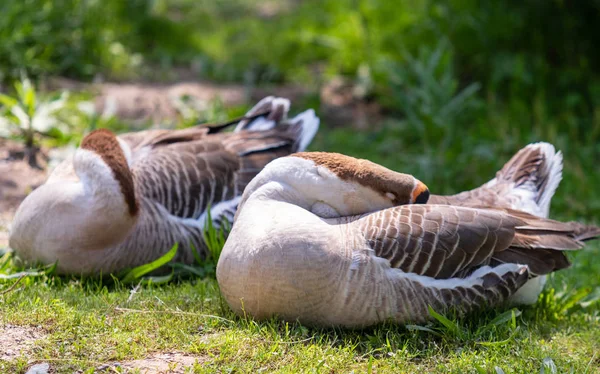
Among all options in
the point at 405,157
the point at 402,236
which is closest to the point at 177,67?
the point at 405,157

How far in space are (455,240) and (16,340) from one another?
2.44m

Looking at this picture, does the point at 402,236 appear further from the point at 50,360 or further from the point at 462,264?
the point at 50,360

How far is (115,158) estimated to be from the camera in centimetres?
519

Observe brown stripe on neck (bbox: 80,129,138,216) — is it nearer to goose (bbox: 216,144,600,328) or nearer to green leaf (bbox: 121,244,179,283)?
green leaf (bbox: 121,244,179,283)

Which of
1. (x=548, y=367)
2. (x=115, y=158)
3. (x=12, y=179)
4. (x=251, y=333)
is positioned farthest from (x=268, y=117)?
(x=548, y=367)

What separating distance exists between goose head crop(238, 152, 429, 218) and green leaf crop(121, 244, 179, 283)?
81 centimetres

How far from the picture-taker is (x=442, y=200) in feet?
16.7

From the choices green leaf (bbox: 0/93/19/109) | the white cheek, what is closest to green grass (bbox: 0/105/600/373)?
the white cheek

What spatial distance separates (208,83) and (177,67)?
0.98 meters

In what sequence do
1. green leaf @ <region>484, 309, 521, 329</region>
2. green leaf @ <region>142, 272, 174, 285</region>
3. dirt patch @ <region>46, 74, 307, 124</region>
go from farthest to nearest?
1. dirt patch @ <region>46, 74, 307, 124</region>
2. green leaf @ <region>142, 272, 174, 285</region>
3. green leaf @ <region>484, 309, 521, 329</region>

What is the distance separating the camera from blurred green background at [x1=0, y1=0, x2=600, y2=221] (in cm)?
798

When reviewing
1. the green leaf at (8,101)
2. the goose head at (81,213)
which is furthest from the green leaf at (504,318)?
the green leaf at (8,101)

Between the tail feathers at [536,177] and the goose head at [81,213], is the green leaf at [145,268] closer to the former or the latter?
the goose head at [81,213]

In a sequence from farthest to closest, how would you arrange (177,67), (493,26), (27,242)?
(177,67) < (493,26) < (27,242)
